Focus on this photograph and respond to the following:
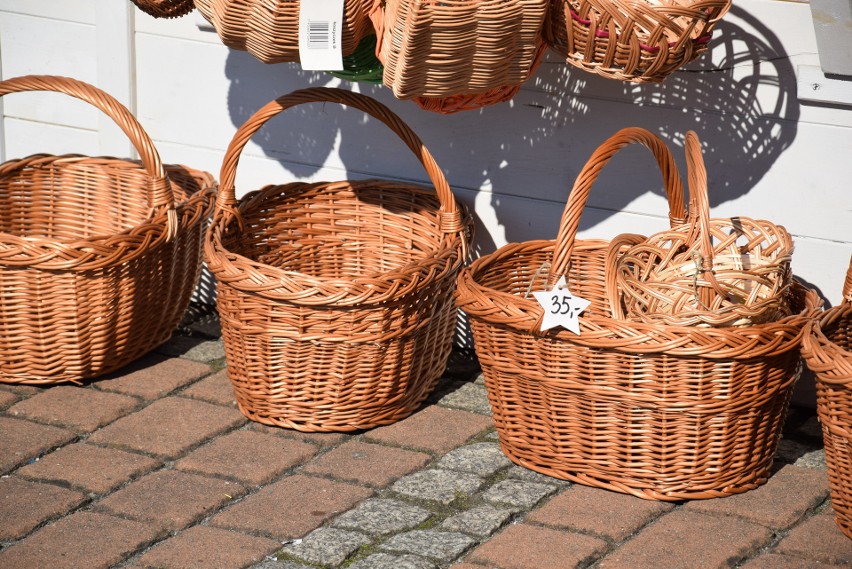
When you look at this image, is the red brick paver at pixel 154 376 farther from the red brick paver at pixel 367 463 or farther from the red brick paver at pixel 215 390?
the red brick paver at pixel 367 463

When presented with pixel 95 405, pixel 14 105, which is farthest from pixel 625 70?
pixel 14 105

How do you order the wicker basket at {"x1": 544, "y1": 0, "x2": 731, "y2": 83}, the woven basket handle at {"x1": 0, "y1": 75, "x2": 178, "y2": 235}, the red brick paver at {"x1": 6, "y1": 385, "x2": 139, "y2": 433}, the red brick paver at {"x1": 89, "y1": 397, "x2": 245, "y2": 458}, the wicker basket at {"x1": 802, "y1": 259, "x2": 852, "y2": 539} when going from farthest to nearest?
the woven basket handle at {"x1": 0, "y1": 75, "x2": 178, "y2": 235}
the red brick paver at {"x1": 6, "y1": 385, "x2": 139, "y2": 433}
the red brick paver at {"x1": 89, "y1": 397, "x2": 245, "y2": 458}
the wicker basket at {"x1": 544, "y1": 0, "x2": 731, "y2": 83}
the wicker basket at {"x1": 802, "y1": 259, "x2": 852, "y2": 539}

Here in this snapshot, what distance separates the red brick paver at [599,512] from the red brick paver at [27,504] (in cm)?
117

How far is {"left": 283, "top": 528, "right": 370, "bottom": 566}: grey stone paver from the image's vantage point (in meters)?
2.45

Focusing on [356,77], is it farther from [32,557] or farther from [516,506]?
[32,557]

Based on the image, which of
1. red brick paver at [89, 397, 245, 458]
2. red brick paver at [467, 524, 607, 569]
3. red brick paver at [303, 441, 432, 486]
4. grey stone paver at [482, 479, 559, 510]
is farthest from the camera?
red brick paver at [89, 397, 245, 458]

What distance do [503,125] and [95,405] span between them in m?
1.55

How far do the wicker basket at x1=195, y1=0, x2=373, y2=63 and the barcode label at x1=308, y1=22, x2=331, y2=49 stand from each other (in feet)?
0.20

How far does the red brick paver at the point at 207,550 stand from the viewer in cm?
243

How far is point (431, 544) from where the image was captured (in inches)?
98.4

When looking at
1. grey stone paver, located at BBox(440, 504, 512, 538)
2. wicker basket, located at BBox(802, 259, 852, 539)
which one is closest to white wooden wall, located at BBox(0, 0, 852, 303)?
wicker basket, located at BBox(802, 259, 852, 539)

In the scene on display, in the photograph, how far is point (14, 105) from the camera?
4316 mm

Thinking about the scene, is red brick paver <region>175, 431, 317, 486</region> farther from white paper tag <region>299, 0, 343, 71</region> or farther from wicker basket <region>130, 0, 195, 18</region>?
wicker basket <region>130, 0, 195, 18</region>

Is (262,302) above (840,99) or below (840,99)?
below
